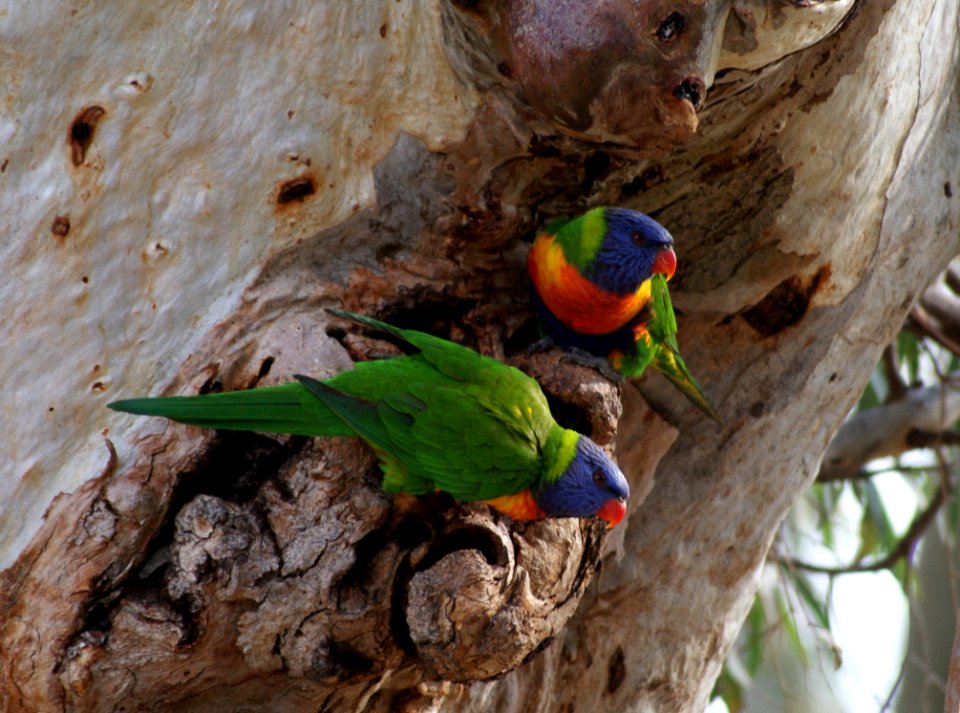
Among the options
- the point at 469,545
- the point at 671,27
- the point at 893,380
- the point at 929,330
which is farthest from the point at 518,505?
the point at 893,380

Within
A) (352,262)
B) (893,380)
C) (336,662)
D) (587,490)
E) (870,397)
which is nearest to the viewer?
(336,662)

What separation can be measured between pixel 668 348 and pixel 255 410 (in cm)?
97

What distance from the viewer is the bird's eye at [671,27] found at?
1.54 meters

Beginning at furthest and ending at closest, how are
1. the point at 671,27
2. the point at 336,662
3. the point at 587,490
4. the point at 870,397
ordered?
1. the point at 870,397
2. the point at 587,490
3. the point at 336,662
4. the point at 671,27

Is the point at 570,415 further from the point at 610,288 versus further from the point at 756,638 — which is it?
the point at 756,638

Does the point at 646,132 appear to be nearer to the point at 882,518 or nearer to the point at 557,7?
the point at 557,7

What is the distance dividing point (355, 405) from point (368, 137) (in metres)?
0.56

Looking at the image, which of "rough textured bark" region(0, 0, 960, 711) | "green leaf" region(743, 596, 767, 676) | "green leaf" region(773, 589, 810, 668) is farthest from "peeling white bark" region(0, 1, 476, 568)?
"green leaf" region(773, 589, 810, 668)

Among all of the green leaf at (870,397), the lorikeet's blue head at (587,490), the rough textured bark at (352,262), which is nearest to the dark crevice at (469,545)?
the rough textured bark at (352,262)

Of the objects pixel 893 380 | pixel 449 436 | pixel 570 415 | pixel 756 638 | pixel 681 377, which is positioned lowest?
pixel 756 638

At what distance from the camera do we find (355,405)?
66.6 inches

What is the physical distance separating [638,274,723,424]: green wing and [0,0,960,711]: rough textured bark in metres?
0.14

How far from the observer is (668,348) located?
2.19 meters

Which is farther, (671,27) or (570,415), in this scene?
(570,415)
